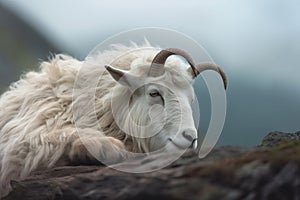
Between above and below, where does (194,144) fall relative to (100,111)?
below

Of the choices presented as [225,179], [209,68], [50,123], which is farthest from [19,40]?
[225,179]

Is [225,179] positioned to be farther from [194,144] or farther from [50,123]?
[50,123]

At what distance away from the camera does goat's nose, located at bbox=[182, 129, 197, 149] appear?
7.00 meters

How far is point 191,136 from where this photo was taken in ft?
23.0

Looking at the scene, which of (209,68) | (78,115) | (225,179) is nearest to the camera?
(225,179)

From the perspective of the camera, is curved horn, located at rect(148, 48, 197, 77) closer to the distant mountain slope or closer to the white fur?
the white fur

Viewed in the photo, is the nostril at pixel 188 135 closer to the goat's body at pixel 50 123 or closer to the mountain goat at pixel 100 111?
the mountain goat at pixel 100 111

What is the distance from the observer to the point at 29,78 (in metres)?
8.41

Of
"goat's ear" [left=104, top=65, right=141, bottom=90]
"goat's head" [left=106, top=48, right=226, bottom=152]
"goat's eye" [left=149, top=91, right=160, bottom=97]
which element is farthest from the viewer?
"goat's ear" [left=104, top=65, right=141, bottom=90]

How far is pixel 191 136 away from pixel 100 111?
1.11m

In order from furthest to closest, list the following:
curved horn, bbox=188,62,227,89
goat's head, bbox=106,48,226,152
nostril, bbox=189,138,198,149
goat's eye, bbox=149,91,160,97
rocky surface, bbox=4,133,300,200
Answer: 1. curved horn, bbox=188,62,227,89
2. goat's eye, bbox=149,91,160,97
3. goat's head, bbox=106,48,226,152
4. nostril, bbox=189,138,198,149
5. rocky surface, bbox=4,133,300,200

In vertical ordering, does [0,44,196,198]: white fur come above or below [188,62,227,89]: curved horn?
below

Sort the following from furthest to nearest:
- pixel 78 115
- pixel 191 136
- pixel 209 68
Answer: pixel 209 68 < pixel 78 115 < pixel 191 136

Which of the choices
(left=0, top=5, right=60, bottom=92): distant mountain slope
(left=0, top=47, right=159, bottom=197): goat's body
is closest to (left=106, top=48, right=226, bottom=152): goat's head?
(left=0, top=47, right=159, bottom=197): goat's body
